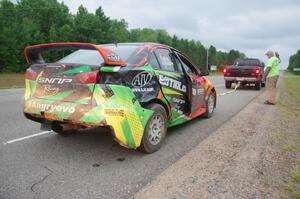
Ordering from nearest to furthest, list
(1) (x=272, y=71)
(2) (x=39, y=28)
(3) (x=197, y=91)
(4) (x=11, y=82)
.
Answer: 1. (3) (x=197, y=91)
2. (1) (x=272, y=71)
3. (4) (x=11, y=82)
4. (2) (x=39, y=28)

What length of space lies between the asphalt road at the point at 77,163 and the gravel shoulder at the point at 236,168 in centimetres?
25

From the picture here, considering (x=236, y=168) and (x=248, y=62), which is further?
(x=248, y=62)

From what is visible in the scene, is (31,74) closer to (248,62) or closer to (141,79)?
(141,79)

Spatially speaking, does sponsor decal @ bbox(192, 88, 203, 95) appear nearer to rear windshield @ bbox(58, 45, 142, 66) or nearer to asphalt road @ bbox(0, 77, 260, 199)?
asphalt road @ bbox(0, 77, 260, 199)

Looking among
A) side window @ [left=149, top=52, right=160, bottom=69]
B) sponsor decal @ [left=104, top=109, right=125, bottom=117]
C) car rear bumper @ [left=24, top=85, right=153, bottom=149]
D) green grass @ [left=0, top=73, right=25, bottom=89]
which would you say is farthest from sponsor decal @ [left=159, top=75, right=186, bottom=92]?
green grass @ [left=0, top=73, right=25, bottom=89]

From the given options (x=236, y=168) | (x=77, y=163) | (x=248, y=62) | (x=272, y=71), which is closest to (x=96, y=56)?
(x=77, y=163)

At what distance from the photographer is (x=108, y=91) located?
399 cm

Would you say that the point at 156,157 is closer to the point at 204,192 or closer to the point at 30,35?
the point at 204,192

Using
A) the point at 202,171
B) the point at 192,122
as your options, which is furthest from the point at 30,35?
the point at 202,171

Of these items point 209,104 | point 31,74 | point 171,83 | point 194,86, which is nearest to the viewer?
point 31,74

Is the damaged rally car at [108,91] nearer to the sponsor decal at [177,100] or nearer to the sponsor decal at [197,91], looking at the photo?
the sponsor decal at [177,100]

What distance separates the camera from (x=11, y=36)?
137ft

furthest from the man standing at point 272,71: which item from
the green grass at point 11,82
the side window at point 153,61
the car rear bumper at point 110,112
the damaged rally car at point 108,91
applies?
the green grass at point 11,82

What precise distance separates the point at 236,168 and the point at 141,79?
71.7 inches
